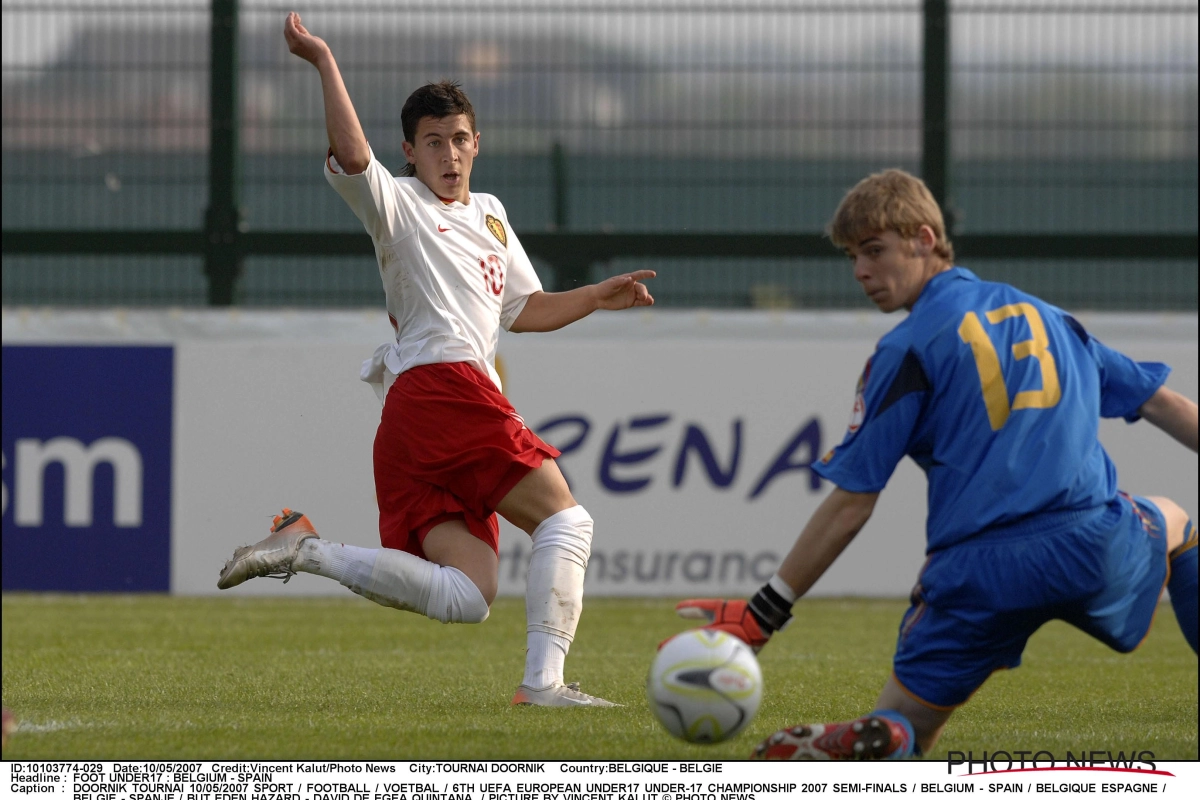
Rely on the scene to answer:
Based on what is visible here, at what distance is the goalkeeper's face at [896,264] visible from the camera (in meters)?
3.48

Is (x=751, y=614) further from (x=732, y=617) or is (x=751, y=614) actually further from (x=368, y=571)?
(x=368, y=571)

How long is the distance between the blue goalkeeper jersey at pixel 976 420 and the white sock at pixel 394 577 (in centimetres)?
153

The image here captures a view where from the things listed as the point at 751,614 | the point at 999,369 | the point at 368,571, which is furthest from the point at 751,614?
the point at 368,571

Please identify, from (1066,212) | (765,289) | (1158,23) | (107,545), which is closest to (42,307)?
(107,545)

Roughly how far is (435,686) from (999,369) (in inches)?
104

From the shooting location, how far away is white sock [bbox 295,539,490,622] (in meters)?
4.51

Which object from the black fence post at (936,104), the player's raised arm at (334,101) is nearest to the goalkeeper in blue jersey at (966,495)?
the player's raised arm at (334,101)

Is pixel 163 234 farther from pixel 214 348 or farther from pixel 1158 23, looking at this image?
pixel 1158 23

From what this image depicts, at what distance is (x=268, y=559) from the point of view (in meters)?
4.48

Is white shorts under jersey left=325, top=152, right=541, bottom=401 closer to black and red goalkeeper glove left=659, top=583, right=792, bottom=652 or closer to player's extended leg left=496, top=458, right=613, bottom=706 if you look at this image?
player's extended leg left=496, top=458, right=613, bottom=706

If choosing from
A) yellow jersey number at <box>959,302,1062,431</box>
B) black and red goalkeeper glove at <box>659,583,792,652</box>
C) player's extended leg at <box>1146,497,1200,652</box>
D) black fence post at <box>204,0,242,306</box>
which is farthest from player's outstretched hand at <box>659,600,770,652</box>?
black fence post at <box>204,0,242,306</box>

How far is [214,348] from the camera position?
32.6ft

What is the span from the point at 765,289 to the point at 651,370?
1028 millimetres

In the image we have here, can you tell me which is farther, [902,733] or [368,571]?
[368,571]
